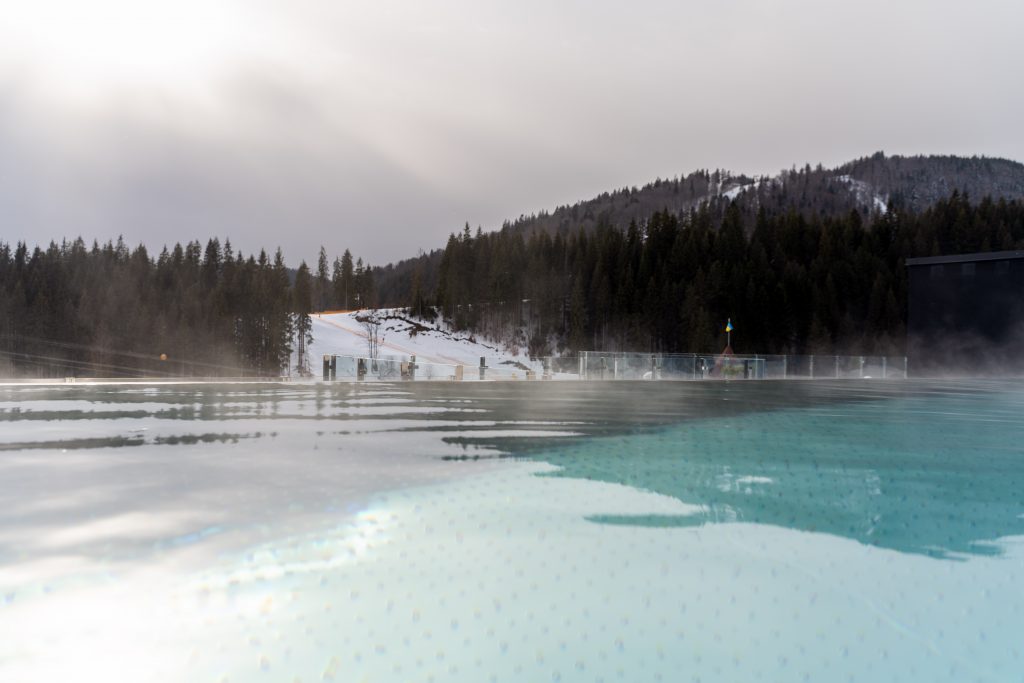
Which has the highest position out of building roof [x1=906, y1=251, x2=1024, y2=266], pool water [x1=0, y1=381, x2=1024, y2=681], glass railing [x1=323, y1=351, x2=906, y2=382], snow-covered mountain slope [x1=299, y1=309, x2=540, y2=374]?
building roof [x1=906, y1=251, x2=1024, y2=266]

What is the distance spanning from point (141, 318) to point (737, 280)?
66.8 m

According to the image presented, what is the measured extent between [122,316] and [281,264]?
25.9 metres

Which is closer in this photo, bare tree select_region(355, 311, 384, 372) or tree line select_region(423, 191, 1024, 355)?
tree line select_region(423, 191, 1024, 355)

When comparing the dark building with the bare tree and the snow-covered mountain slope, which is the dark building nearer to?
the snow-covered mountain slope

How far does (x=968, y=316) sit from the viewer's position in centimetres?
4712

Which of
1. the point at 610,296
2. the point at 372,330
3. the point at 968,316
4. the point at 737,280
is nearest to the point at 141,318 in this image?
the point at 372,330

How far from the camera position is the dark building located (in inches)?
1784

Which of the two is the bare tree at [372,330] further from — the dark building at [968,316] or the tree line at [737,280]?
the dark building at [968,316]

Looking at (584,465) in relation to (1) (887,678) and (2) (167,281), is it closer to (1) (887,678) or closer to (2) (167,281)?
(1) (887,678)

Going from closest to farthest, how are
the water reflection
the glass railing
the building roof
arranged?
the water reflection → the glass railing → the building roof

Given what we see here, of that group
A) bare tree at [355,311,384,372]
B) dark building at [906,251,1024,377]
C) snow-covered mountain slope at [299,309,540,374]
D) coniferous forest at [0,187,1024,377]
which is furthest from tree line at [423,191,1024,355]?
dark building at [906,251,1024,377]

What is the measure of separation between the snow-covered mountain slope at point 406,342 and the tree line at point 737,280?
706 cm

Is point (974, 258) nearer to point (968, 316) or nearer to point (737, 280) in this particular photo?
point (968, 316)

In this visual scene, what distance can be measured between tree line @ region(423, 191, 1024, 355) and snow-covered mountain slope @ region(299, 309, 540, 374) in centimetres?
706
